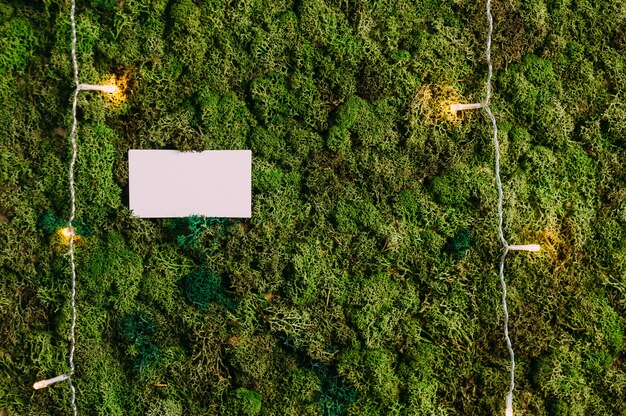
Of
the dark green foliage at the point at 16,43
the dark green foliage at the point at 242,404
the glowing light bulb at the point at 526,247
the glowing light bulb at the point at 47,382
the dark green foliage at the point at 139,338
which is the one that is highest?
the dark green foliage at the point at 16,43

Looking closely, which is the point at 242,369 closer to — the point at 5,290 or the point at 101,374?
the point at 101,374

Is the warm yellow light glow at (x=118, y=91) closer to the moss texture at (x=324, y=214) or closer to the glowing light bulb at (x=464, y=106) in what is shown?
the moss texture at (x=324, y=214)

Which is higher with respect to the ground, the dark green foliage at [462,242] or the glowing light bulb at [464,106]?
the glowing light bulb at [464,106]

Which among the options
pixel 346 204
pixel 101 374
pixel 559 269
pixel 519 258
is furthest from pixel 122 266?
pixel 559 269

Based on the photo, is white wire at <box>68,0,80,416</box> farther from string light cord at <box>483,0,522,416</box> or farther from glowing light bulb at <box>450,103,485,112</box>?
string light cord at <box>483,0,522,416</box>

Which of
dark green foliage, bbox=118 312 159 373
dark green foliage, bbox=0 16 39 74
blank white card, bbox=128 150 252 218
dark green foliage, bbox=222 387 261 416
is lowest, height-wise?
dark green foliage, bbox=222 387 261 416

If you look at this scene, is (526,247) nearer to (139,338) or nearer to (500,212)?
(500,212)

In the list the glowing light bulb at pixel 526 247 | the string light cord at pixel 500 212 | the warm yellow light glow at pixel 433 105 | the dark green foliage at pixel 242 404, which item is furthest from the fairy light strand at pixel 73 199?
the glowing light bulb at pixel 526 247

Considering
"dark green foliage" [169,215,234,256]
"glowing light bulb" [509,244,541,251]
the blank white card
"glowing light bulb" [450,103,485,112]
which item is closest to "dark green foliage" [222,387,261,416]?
"dark green foliage" [169,215,234,256]

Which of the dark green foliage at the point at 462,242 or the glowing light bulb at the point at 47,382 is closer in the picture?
the glowing light bulb at the point at 47,382
